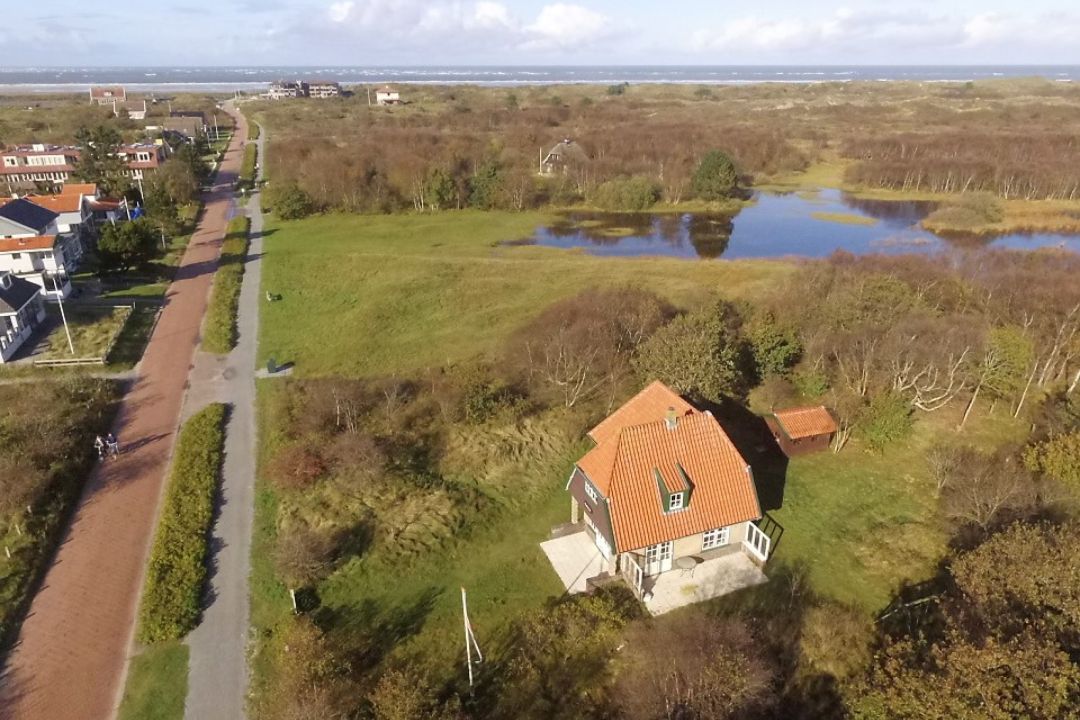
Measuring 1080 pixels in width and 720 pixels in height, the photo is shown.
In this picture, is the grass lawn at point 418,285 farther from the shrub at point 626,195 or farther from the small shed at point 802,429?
the small shed at point 802,429

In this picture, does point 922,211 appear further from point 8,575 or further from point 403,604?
point 8,575

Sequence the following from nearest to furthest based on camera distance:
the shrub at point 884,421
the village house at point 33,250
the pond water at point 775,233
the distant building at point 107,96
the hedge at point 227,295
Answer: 1. the shrub at point 884,421
2. the hedge at point 227,295
3. the village house at point 33,250
4. the pond water at point 775,233
5. the distant building at point 107,96

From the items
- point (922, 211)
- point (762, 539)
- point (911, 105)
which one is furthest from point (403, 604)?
point (911, 105)

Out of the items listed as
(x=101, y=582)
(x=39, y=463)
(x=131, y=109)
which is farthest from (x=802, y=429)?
(x=131, y=109)

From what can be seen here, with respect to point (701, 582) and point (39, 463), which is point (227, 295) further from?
point (701, 582)

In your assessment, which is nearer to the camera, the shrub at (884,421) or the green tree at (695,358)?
the shrub at (884,421)

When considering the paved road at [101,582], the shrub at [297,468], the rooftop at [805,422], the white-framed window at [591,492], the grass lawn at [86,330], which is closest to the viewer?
the paved road at [101,582]

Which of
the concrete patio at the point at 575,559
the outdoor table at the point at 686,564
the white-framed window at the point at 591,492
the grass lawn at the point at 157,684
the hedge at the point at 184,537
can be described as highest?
the white-framed window at the point at 591,492

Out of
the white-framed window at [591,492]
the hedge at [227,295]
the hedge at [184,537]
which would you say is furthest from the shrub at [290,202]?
the white-framed window at [591,492]
